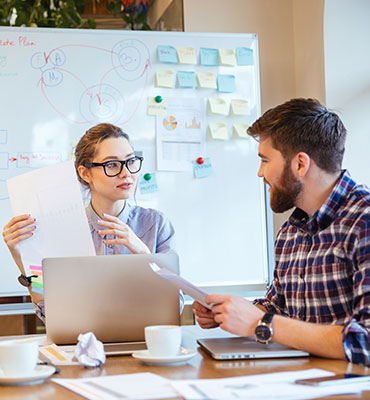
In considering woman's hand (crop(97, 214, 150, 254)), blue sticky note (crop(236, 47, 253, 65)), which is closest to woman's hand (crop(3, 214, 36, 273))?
woman's hand (crop(97, 214, 150, 254))

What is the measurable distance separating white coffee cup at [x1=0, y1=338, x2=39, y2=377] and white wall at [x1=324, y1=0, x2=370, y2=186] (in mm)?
2226

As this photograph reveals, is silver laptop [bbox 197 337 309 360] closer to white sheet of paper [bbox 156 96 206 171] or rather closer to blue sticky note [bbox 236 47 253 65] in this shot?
white sheet of paper [bbox 156 96 206 171]

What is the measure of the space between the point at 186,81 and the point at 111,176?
1.03 m

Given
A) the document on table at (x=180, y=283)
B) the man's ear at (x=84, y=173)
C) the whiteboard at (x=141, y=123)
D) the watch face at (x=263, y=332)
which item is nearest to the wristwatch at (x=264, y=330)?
the watch face at (x=263, y=332)

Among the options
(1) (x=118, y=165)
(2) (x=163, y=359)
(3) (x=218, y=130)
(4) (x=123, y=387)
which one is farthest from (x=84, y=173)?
(4) (x=123, y=387)

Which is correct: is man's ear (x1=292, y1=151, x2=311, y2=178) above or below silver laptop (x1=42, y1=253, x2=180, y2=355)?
above

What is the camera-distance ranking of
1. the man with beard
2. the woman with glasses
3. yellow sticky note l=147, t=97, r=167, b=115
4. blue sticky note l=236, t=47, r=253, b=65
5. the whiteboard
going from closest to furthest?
the man with beard, the woman with glasses, the whiteboard, yellow sticky note l=147, t=97, r=167, b=115, blue sticky note l=236, t=47, r=253, b=65

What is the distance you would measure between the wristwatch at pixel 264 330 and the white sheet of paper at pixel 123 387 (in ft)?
0.93

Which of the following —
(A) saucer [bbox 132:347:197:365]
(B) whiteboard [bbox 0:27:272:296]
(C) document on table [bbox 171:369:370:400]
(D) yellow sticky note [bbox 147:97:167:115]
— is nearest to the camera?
(C) document on table [bbox 171:369:370:400]

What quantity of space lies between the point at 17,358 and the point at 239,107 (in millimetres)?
2085

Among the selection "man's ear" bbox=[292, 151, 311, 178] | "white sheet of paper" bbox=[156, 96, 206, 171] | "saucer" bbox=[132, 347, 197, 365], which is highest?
"white sheet of paper" bbox=[156, 96, 206, 171]

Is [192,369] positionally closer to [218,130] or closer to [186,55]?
[218,130]

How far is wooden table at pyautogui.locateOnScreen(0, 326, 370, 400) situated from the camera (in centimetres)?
95

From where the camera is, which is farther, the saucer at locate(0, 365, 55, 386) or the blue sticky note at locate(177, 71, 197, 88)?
the blue sticky note at locate(177, 71, 197, 88)
